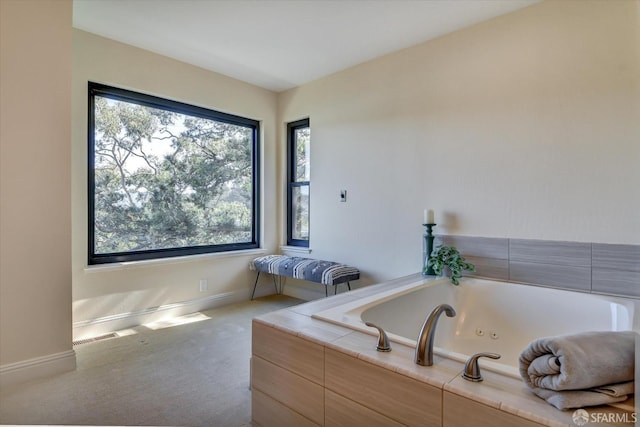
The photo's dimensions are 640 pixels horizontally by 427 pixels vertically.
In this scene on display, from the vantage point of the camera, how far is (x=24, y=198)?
76.3 inches

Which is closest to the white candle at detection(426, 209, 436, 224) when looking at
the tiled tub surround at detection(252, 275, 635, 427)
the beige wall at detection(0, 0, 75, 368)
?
the tiled tub surround at detection(252, 275, 635, 427)

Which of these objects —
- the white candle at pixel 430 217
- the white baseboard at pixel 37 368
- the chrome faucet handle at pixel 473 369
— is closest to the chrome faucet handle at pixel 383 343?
the chrome faucet handle at pixel 473 369

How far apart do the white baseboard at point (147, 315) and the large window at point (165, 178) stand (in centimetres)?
47

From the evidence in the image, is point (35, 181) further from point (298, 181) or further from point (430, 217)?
point (430, 217)

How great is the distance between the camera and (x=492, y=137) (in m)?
2.41

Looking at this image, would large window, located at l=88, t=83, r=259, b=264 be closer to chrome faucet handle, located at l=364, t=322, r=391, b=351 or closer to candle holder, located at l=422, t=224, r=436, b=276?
candle holder, located at l=422, t=224, r=436, b=276

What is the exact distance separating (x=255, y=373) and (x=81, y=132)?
90.4 inches

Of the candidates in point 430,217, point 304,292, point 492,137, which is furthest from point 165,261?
point 492,137

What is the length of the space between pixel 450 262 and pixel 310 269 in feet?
4.19

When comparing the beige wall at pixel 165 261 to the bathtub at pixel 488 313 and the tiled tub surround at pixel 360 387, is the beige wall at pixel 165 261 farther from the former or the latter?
the bathtub at pixel 488 313

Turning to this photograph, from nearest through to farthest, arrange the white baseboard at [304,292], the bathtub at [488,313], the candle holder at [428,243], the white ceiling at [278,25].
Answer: the bathtub at [488,313] → the white ceiling at [278,25] → the candle holder at [428,243] → the white baseboard at [304,292]

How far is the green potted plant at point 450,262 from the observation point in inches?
92.3

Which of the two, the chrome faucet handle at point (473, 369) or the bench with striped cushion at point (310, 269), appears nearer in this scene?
the chrome faucet handle at point (473, 369)

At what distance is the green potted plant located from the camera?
2.34 m
